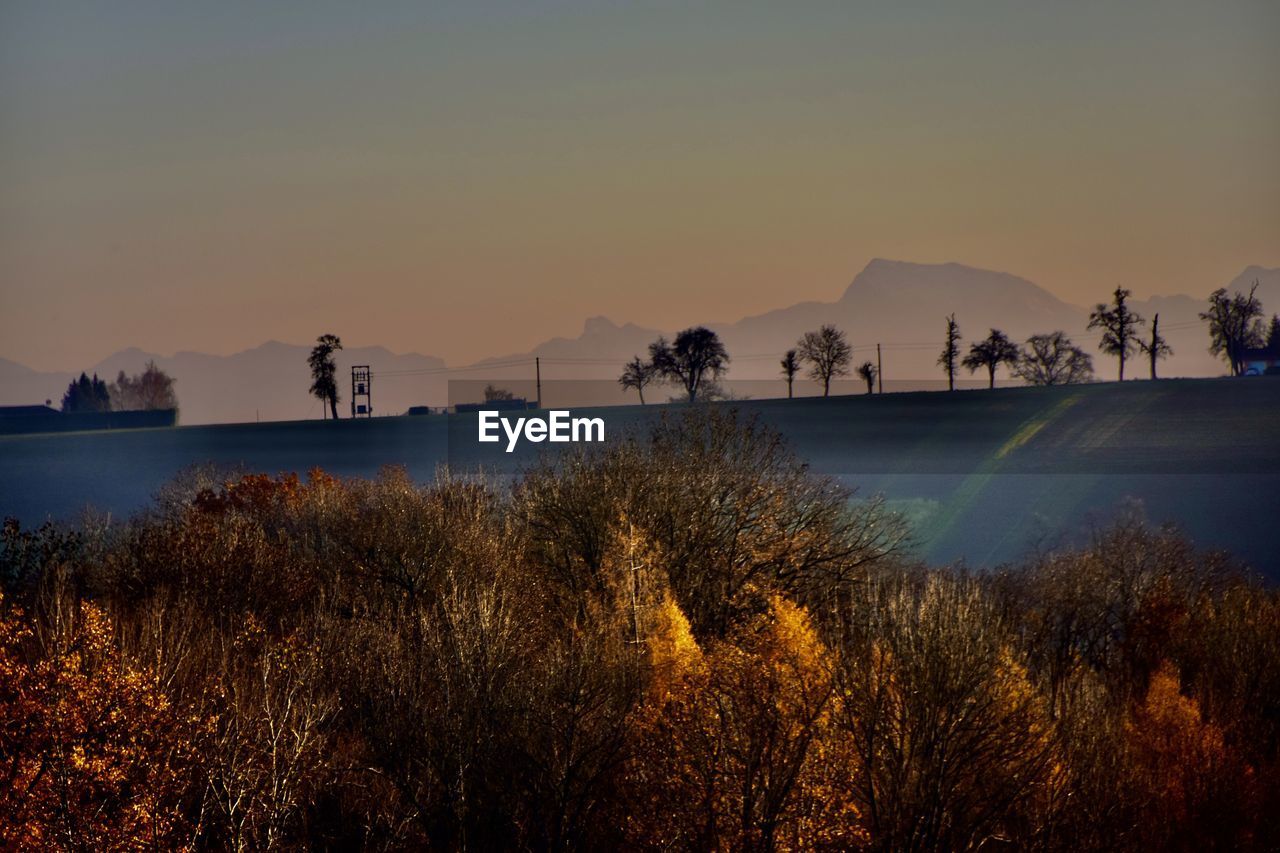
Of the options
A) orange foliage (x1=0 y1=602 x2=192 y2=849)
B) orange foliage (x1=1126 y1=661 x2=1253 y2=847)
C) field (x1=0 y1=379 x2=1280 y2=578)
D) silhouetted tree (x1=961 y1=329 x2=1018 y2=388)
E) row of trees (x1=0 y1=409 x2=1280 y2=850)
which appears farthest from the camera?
silhouetted tree (x1=961 y1=329 x2=1018 y2=388)

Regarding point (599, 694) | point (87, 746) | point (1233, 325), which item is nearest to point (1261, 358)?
point (1233, 325)

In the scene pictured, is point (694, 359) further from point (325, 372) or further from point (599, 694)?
point (599, 694)

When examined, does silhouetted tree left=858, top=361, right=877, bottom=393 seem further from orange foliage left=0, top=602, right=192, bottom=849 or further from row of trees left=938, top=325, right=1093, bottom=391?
orange foliage left=0, top=602, right=192, bottom=849

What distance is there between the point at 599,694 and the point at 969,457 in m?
100

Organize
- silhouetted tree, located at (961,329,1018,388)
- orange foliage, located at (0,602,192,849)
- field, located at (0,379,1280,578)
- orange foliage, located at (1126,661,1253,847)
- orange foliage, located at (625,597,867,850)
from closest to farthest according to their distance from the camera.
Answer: orange foliage, located at (0,602,192,849)
orange foliage, located at (625,597,867,850)
orange foliage, located at (1126,661,1253,847)
field, located at (0,379,1280,578)
silhouetted tree, located at (961,329,1018,388)

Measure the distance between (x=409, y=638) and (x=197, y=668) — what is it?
735 centimetres

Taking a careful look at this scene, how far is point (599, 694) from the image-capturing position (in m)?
43.6

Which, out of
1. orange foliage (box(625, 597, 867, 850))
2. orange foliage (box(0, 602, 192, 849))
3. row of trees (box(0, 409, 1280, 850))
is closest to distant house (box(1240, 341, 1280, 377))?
row of trees (box(0, 409, 1280, 850))

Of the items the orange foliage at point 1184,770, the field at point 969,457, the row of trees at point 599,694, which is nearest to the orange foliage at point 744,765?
the row of trees at point 599,694

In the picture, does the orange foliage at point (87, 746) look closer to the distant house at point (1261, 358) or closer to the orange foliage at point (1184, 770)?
the orange foliage at point (1184, 770)

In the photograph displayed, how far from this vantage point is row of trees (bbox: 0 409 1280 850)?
3919cm

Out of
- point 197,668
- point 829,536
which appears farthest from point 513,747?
point 829,536

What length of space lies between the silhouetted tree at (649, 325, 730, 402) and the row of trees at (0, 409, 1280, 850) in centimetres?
10304

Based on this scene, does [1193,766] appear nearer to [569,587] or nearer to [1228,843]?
[1228,843]
